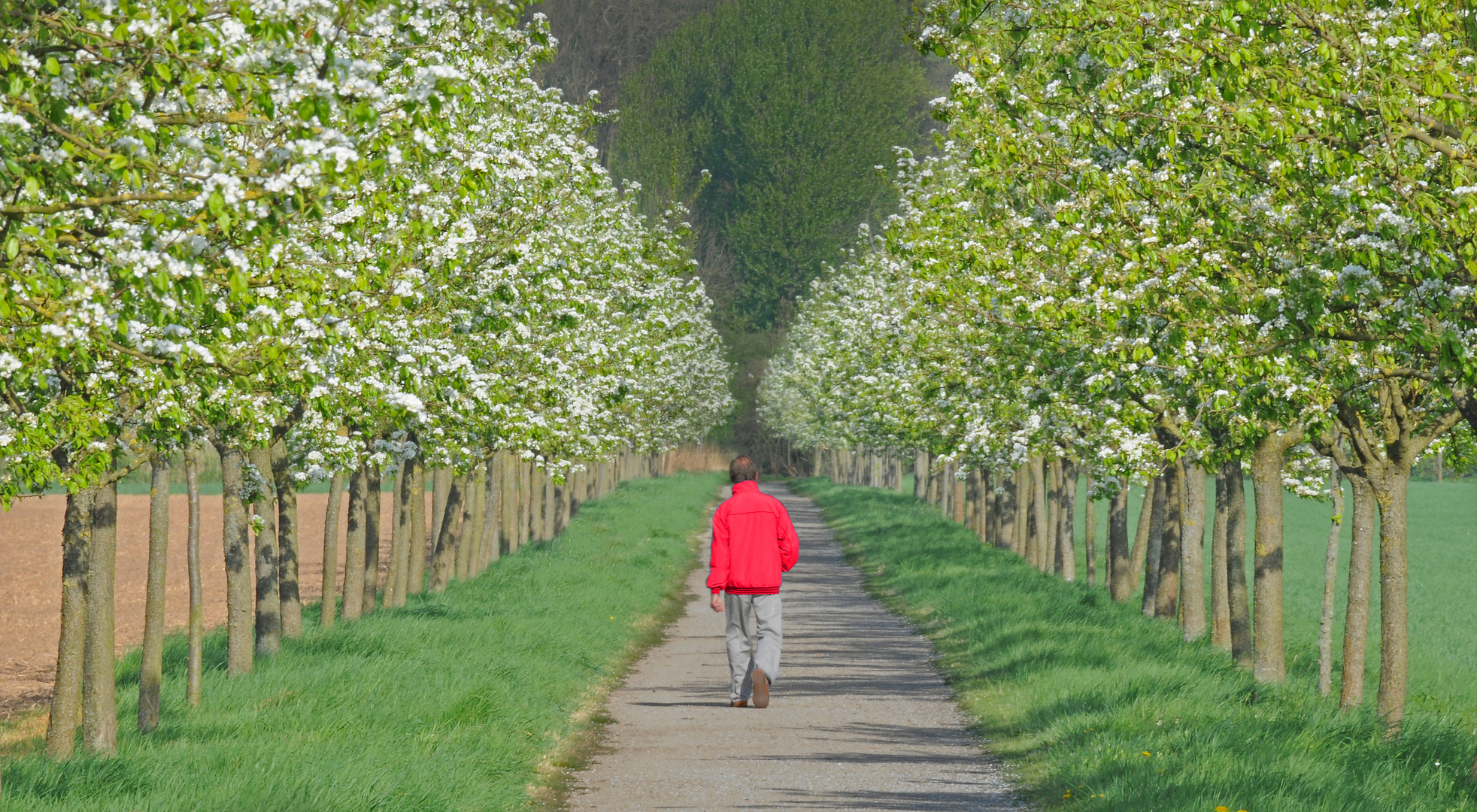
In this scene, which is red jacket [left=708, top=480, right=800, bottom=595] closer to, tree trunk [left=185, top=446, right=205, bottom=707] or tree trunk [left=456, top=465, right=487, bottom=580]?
tree trunk [left=185, top=446, right=205, bottom=707]

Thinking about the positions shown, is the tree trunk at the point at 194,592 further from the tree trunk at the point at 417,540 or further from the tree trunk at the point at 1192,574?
the tree trunk at the point at 1192,574

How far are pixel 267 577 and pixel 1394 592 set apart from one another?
10.8m

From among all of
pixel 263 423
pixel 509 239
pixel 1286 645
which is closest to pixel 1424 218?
pixel 263 423

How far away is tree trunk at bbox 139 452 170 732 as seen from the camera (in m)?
10.7

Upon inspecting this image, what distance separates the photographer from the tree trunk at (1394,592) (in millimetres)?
12273

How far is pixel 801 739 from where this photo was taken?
11.2 metres

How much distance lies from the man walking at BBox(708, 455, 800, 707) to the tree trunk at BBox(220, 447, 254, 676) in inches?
166

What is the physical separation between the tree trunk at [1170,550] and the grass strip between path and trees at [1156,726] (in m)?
0.56

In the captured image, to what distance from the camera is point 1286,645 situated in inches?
811

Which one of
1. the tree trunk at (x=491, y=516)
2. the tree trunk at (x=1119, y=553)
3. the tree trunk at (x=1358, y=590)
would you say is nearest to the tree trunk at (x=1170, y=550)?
the tree trunk at (x=1119, y=553)

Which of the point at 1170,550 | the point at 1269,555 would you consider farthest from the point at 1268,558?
the point at 1170,550

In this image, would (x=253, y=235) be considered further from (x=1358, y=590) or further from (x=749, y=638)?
(x=1358, y=590)

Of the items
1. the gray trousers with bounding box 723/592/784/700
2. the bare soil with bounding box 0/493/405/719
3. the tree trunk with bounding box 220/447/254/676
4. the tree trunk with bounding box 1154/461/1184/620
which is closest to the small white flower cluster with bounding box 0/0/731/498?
the tree trunk with bounding box 220/447/254/676

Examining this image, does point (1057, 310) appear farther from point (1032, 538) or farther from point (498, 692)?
point (1032, 538)
